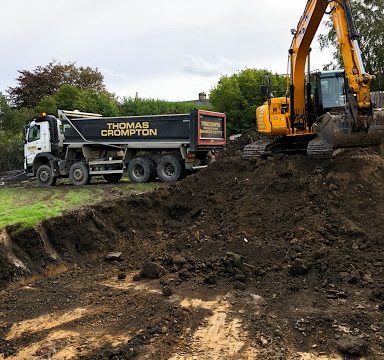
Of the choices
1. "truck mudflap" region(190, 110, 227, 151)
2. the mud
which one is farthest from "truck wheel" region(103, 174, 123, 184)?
the mud

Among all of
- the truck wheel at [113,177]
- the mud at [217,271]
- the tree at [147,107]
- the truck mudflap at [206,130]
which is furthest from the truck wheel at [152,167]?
the tree at [147,107]

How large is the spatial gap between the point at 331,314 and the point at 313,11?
24.3 feet

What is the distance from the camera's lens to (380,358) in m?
4.38

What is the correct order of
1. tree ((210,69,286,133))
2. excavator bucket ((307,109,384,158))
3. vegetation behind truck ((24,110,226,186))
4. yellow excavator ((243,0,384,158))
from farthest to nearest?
tree ((210,69,286,133))
vegetation behind truck ((24,110,226,186))
excavator bucket ((307,109,384,158))
yellow excavator ((243,0,384,158))

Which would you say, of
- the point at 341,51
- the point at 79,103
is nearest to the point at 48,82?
the point at 79,103

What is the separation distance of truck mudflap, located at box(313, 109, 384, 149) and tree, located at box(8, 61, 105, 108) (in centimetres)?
3027

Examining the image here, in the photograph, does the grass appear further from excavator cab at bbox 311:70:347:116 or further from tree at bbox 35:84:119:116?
tree at bbox 35:84:119:116

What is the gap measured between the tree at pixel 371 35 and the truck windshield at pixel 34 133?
67.3 feet

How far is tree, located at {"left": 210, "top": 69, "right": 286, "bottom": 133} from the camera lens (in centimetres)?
2708

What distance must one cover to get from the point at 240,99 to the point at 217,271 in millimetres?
21371

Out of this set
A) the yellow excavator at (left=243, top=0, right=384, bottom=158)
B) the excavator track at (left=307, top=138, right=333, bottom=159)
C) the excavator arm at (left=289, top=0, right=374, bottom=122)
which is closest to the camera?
the excavator arm at (left=289, top=0, right=374, bottom=122)

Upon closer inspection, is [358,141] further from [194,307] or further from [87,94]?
[87,94]

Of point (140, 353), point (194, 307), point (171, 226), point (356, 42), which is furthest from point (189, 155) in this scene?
point (140, 353)

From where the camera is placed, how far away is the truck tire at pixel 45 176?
53.6 ft
